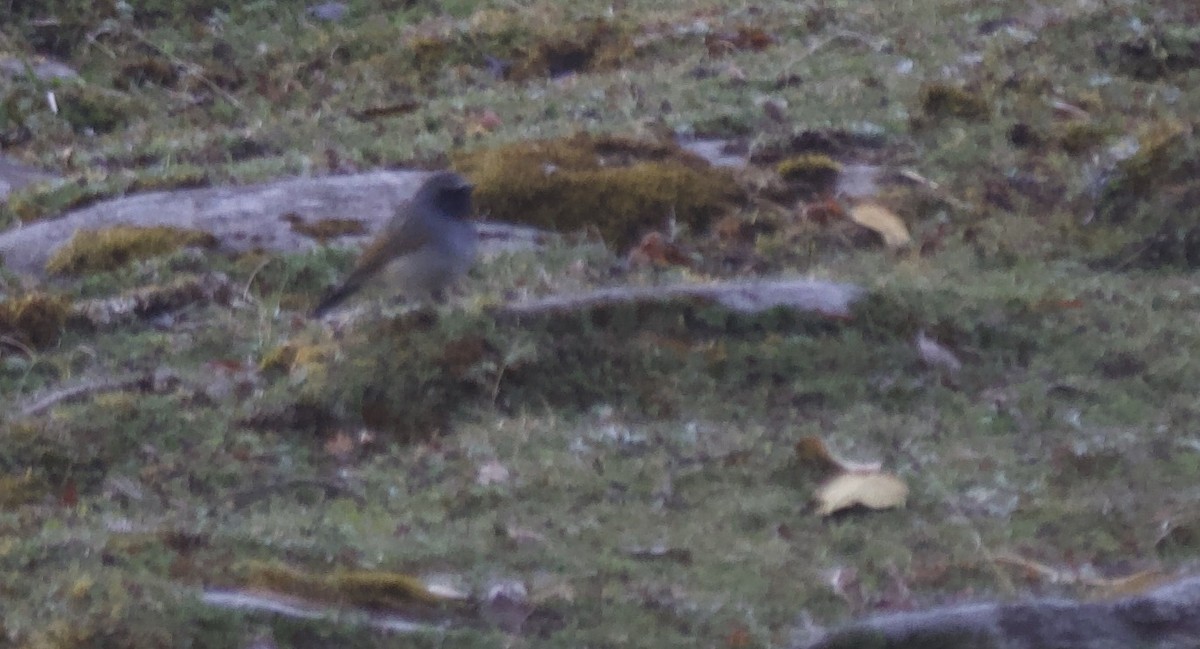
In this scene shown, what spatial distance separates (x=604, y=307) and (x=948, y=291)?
1.31 meters

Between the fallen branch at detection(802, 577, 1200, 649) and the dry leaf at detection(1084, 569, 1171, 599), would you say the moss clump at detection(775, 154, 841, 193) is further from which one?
the fallen branch at detection(802, 577, 1200, 649)

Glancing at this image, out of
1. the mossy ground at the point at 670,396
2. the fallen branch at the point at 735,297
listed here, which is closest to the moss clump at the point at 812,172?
the mossy ground at the point at 670,396

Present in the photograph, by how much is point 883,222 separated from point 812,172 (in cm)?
57

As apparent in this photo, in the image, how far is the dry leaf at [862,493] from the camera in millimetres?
4645

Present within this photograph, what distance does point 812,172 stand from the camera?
740 centimetres

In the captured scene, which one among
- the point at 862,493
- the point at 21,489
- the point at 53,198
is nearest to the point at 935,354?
the point at 862,493

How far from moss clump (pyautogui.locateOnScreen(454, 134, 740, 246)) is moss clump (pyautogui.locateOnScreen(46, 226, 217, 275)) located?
1.26 meters

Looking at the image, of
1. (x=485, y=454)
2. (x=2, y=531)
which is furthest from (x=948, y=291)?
(x=2, y=531)

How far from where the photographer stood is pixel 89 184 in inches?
291

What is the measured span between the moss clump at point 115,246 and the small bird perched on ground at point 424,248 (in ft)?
2.59

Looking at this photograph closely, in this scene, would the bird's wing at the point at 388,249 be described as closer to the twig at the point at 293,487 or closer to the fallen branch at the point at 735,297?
the fallen branch at the point at 735,297

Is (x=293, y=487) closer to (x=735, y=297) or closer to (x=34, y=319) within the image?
(x=34, y=319)

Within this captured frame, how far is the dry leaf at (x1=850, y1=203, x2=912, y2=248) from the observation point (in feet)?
22.4

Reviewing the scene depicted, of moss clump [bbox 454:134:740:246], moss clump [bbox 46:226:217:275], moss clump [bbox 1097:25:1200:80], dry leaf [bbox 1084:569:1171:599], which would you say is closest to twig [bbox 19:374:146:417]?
moss clump [bbox 46:226:217:275]
